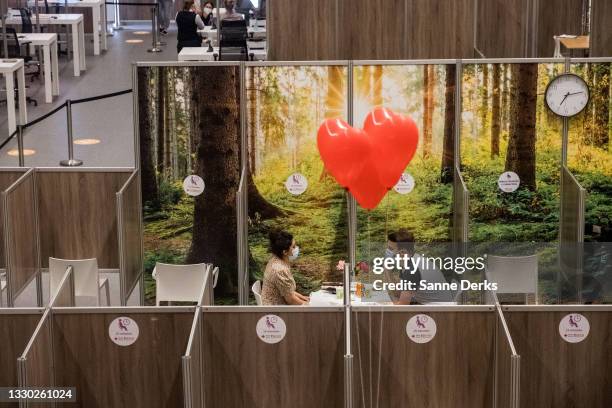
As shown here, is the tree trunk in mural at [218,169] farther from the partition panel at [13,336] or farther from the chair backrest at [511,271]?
the partition panel at [13,336]

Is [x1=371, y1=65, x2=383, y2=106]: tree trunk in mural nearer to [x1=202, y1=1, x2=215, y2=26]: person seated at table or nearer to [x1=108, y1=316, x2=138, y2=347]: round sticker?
[x1=108, y1=316, x2=138, y2=347]: round sticker

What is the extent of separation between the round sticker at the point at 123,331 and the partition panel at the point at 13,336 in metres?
0.39

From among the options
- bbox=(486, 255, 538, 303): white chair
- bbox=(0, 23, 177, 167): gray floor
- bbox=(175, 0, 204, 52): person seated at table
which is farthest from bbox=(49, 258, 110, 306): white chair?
bbox=(175, 0, 204, 52): person seated at table

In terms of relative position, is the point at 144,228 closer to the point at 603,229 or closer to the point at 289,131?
the point at 289,131

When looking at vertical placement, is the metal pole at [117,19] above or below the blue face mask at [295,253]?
above

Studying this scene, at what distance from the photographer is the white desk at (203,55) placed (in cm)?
1358

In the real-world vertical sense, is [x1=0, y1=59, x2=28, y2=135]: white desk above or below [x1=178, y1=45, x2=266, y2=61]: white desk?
below

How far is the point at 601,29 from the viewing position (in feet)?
30.5

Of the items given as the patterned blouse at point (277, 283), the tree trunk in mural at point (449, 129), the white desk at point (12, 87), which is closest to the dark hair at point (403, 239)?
the tree trunk in mural at point (449, 129)

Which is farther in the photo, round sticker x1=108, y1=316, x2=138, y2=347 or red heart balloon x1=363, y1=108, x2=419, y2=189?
round sticker x1=108, y1=316, x2=138, y2=347

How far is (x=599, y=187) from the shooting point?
27.8ft

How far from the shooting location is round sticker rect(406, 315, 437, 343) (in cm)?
569

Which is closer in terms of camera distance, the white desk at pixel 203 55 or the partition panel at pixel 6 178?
the partition panel at pixel 6 178

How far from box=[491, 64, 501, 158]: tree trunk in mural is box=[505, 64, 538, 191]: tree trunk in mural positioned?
0.10m
